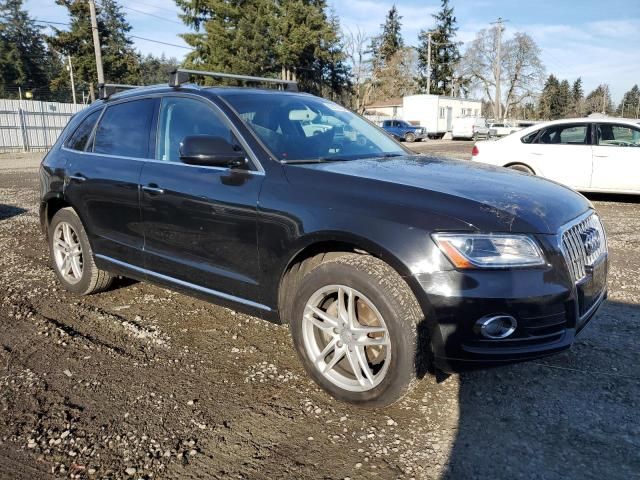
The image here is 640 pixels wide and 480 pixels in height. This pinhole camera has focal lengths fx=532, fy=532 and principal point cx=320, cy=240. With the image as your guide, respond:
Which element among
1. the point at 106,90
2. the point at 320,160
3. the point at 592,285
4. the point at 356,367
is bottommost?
the point at 356,367

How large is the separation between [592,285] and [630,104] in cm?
13760

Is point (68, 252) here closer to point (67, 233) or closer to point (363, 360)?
point (67, 233)

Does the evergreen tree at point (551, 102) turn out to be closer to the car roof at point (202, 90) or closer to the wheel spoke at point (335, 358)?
the car roof at point (202, 90)

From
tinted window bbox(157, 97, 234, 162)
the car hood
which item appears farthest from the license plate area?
tinted window bbox(157, 97, 234, 162)

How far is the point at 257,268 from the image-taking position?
322cm

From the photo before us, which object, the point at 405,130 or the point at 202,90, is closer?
the point at 202,90

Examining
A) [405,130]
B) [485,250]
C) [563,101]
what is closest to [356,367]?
[485,250]

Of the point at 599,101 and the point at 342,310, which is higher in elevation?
the point at 599,101

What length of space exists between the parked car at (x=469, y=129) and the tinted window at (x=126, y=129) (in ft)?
128

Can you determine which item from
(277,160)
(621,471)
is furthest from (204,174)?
(621,471)

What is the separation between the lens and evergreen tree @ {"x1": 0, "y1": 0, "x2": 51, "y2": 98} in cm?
6531

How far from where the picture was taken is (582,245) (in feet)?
9.48

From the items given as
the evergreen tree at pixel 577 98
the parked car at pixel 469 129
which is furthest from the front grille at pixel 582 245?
the evergreen tree at pixel 577 98

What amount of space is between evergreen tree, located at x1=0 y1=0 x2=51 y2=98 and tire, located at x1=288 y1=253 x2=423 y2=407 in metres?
68.3
